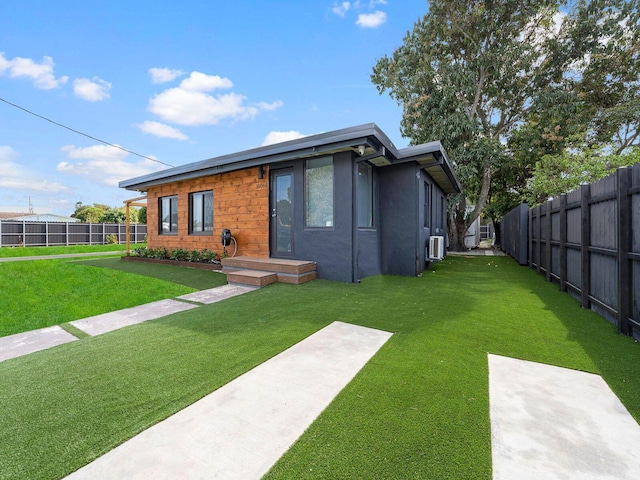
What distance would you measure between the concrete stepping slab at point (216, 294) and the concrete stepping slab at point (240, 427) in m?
2.28

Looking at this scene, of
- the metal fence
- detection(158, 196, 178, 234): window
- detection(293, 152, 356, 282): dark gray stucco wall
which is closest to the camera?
detection(293, 152, 356, 282): dark gray stucco wall

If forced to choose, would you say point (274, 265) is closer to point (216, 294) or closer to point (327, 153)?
point (216, 294)

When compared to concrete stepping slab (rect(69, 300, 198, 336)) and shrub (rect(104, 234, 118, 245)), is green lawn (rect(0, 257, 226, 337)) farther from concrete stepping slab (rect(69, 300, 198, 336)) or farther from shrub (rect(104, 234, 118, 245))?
shrub (rect(104, 234, 118, 245))

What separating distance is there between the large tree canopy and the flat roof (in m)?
5.76

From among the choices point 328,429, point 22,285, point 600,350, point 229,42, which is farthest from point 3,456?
point 229,42

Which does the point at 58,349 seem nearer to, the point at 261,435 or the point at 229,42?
the point at 261,435

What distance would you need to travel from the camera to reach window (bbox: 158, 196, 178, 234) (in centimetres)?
832

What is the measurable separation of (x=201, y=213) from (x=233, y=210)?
142 cm

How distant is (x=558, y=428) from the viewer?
56.2 inches

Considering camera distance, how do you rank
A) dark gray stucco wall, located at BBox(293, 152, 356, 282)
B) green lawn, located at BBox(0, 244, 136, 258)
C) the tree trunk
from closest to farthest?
dark gray stucco wall, located at BBox(293, 152, 356, 282) → green lawn, located at BBox(0, 244, 136, 258) → the tree trunk

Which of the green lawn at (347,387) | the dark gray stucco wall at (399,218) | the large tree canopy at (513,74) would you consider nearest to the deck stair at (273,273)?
the green lawn at (347,387)

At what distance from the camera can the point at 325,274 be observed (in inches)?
212

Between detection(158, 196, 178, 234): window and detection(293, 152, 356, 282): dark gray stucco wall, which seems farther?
detection(158, 196, 178, 234): window

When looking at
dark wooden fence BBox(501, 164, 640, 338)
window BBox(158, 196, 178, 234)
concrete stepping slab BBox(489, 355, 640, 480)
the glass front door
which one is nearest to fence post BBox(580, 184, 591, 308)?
dark wooden fence BBox(501, 164, 640, 338)
